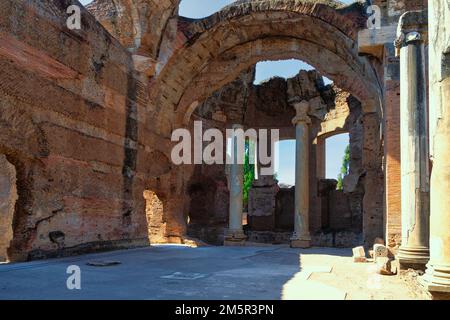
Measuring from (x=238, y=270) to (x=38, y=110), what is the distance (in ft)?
15.2

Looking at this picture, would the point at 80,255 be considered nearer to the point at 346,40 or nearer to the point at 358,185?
the point at 346,40

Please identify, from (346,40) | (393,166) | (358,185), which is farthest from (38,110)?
(358,185)

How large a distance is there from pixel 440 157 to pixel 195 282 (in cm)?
312

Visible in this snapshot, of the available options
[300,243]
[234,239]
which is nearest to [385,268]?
[300,243]

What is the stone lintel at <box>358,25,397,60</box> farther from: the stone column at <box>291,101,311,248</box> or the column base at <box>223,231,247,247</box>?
the column base at <box>223,231,247,247</box>

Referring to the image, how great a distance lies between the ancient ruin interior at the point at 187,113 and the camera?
6.55 m

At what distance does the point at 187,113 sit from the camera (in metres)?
14.5

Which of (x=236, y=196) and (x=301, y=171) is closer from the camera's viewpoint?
(x=301, y=171)

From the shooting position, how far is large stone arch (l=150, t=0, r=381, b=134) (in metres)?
11.8

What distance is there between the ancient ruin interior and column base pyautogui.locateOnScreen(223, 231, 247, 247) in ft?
0.12

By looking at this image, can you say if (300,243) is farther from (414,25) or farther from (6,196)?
(6,196)

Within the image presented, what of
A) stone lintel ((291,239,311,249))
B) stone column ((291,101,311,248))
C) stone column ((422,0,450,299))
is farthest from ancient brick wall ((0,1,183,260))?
stone column ((422,0,450,299))

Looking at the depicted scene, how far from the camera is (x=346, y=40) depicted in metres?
11.8

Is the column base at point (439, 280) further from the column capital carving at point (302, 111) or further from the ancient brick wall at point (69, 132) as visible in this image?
the column capital carving at point (302, 111)
